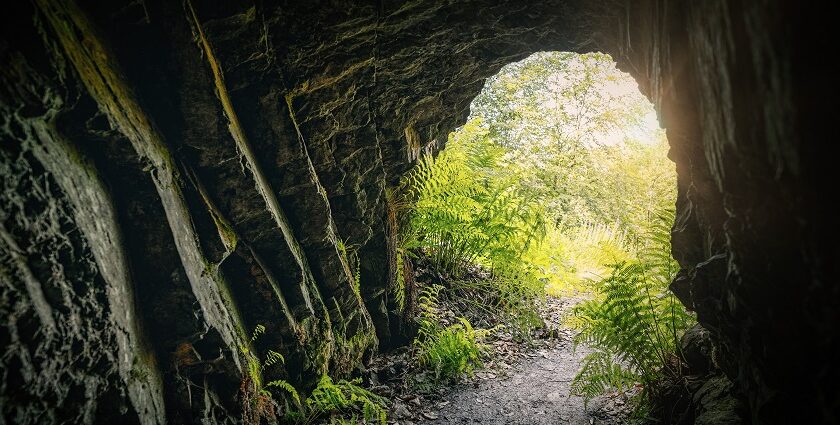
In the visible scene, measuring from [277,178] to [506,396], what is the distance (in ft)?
10.9

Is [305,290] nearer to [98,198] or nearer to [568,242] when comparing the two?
[98,198]

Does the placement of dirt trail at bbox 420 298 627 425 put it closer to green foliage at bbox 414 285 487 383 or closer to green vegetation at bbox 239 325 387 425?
green foliage at bbox 414 285 487 383

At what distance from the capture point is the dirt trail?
13.2 ft

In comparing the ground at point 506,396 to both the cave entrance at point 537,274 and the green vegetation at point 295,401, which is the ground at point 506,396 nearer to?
the cave entrance at point 537,274

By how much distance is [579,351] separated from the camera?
580 centimetres

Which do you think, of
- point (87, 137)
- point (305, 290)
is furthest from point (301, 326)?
point (87, 137)

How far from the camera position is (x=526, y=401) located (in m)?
4.42

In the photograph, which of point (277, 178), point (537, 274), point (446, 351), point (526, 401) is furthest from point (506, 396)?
point (277, 178)

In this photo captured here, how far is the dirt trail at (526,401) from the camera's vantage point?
13.2 feet

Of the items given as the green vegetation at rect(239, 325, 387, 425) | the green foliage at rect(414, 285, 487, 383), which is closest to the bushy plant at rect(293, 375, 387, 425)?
the green vegetation at rect(239, 325, 387, 425)

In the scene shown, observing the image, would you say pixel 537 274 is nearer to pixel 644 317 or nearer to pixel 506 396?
pixel 506 396

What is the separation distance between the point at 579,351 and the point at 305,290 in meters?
4.09

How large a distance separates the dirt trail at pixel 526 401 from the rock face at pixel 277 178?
4.34ft

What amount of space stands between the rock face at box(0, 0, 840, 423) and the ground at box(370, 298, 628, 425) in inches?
28.6
